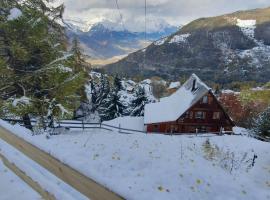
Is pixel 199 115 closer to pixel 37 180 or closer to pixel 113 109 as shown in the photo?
pixel 113 109

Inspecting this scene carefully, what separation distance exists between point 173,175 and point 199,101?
38248 millimetres

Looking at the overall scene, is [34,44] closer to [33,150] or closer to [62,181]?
[33,150]

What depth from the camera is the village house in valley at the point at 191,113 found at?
43594 mm

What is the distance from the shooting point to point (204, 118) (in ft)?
152

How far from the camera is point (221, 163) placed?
1093 cm

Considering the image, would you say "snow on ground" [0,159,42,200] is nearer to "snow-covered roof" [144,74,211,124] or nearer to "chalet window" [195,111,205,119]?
"snow-covered roof" [144,74,211,124]

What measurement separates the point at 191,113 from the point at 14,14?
110 ft

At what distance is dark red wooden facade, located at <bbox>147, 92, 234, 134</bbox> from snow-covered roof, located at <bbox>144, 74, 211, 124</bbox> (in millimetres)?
1052

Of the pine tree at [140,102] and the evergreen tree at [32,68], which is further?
the pine tree at [140,102]

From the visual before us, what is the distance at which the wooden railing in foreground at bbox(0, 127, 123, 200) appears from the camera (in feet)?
15.6

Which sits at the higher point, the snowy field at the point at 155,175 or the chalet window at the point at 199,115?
the snowy field at the point at 155,175

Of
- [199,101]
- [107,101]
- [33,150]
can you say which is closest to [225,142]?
[33,150]

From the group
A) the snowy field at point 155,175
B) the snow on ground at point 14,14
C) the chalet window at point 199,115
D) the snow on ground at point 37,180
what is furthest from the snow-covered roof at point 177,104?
the snow on ground at point 37,180

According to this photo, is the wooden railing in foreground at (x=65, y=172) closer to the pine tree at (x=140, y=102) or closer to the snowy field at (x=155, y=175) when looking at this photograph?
the snowy field at (x=155, y=175)
